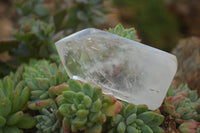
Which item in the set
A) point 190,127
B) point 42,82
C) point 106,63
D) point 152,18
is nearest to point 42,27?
point 42,82

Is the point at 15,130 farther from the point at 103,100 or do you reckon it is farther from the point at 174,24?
the point at 174,24

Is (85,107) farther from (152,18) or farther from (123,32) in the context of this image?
(152,18)

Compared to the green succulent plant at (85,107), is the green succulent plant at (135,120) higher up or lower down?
lower down

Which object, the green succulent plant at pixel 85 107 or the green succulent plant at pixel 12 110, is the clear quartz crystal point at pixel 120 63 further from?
the green succulent plant at pixel 12 110

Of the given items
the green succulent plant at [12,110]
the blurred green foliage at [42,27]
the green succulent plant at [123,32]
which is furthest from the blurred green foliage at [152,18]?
the green succulent plant at [12,110]

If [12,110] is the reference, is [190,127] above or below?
below

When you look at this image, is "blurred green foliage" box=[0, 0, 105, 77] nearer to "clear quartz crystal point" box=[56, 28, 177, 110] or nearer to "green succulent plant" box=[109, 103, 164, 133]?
"clear quartz crystal point" box=[56, 28, 177, 110]
